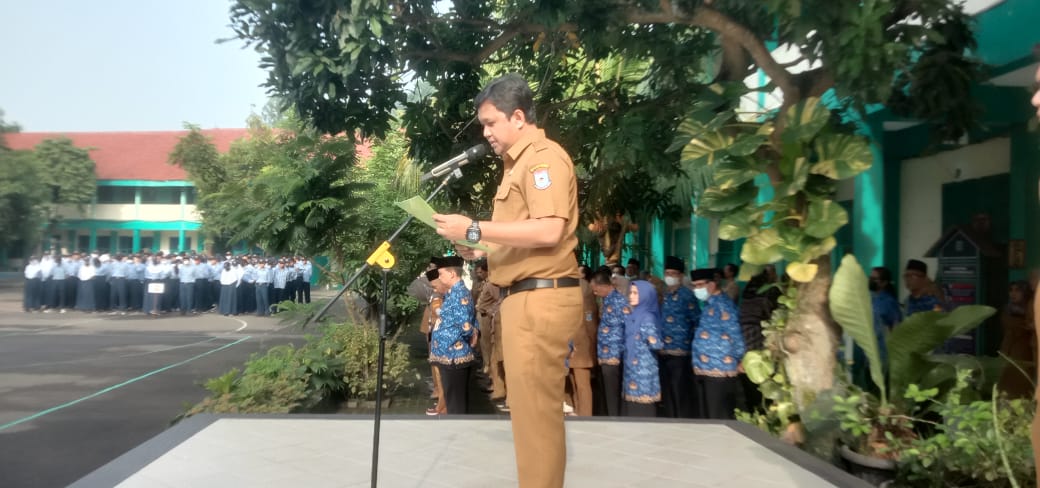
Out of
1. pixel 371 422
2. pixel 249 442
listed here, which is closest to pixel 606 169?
pixel 371 422

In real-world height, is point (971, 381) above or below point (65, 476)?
above

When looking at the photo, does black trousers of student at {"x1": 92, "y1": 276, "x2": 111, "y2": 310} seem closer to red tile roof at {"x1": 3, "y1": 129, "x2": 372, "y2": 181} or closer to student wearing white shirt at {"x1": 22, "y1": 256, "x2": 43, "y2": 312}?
student wearing white shirt at {"x1": 22, "y1": 256, "x2": 43, "y2": 312}

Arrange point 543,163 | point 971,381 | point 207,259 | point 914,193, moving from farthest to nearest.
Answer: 1. point 207,259
2. point 914,193
3. point 971,381
4. point 543,163

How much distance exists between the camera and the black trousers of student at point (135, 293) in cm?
2189

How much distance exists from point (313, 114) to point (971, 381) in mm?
5329

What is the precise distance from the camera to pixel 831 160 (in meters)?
4.96

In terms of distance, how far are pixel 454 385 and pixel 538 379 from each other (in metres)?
4.13

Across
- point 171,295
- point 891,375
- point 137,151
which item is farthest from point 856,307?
point 137,151

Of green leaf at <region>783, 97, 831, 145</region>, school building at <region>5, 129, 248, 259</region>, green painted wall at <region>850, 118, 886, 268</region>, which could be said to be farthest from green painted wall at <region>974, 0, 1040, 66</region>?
school building at <region>5, 129, 248, 259</region>

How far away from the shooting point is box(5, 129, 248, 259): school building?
3341 cm

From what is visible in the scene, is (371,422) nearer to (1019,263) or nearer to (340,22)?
(340,22)

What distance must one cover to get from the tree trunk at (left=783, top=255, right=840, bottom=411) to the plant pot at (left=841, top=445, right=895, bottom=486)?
1.63ft

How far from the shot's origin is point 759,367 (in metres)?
5.43

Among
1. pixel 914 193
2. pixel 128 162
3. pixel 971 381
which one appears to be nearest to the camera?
pixel 971 381
